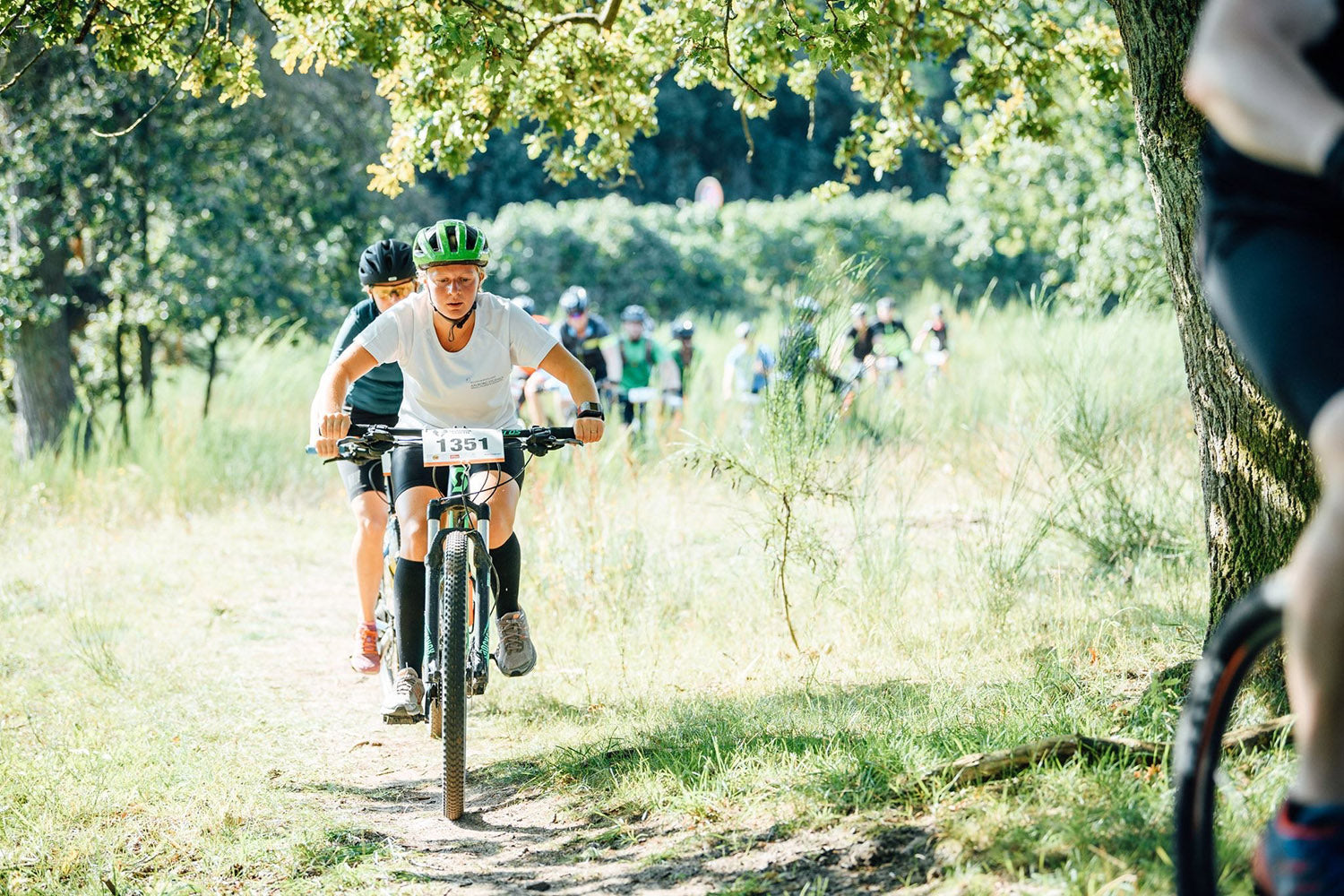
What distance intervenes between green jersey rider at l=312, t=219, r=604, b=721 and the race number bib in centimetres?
29

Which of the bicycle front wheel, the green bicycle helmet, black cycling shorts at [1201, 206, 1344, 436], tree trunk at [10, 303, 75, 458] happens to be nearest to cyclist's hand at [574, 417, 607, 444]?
the bicycle front wheel

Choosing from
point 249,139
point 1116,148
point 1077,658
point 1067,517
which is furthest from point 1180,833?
point 1116,148

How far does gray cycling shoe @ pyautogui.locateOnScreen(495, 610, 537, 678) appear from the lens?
5078 millimetres

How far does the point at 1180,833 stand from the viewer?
230cm

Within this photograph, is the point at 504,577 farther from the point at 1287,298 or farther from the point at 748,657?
the point at 1287,298

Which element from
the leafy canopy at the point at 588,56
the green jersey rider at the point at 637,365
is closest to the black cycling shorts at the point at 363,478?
the leafy canopy at the point at 588,56

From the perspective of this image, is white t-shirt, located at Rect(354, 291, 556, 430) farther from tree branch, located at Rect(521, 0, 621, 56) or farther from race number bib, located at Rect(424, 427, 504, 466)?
tree branch, located at Rect(521, 0, 621, 56)

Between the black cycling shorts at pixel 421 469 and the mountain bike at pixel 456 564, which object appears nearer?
the mountain bike at pixel 456 564

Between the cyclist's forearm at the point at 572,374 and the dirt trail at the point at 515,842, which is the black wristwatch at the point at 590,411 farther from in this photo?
the dirt trail at the point at 515,842

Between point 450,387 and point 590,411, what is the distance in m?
0.56

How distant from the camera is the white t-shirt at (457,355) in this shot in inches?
197

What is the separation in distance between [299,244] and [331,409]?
1035cm

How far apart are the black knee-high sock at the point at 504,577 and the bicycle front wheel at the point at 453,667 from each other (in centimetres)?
33

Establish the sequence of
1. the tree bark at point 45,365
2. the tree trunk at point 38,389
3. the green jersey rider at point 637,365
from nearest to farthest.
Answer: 1. the tree bark at point 45,365
2. the tree trunk at point 38,389
3. the green jersey rider at point 637,365
